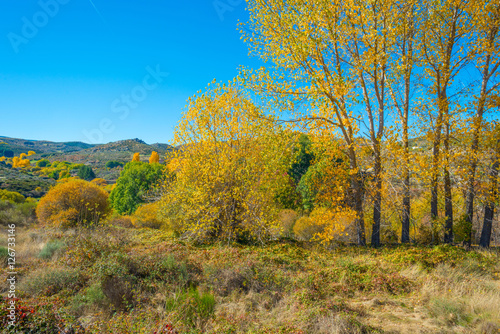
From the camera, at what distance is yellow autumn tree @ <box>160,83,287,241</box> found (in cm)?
950

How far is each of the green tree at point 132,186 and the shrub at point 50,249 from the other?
24.7 m

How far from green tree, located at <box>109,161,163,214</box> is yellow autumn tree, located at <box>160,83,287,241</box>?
24355 mm

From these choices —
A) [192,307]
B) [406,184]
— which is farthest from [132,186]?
[192,307]

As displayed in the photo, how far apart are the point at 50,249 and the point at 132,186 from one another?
26.6 m

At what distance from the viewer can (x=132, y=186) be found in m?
33.4

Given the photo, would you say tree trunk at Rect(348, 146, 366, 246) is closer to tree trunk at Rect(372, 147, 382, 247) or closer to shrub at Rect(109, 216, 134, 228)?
tree trunk at Rect(372, 147, 382, 247)

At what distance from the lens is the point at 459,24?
10117 mm

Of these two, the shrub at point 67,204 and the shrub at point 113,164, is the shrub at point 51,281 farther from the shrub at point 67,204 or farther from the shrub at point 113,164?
the shrub at point 113,164

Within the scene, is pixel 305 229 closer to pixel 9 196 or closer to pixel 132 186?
pixel 132 186

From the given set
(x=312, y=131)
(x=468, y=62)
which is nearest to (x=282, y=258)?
(x=312, y=131)

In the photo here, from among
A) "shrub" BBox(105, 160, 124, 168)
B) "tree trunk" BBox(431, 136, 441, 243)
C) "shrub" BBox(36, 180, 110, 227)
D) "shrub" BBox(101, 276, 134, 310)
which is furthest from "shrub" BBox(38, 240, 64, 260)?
"shrub" BBox(105, 160, 124, 168)

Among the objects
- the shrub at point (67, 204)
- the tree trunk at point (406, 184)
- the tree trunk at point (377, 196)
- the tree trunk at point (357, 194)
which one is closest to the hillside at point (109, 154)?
the shrub at point (67, 204)

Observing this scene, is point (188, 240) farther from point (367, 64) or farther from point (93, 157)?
point (93, 157)

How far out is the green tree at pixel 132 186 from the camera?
108 ft
